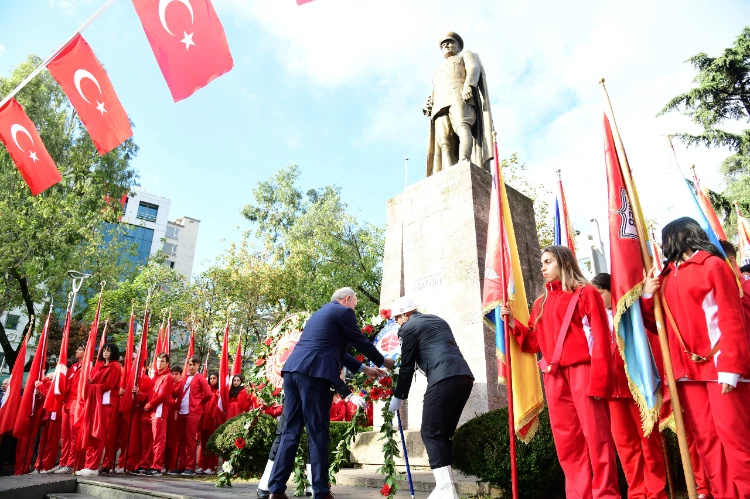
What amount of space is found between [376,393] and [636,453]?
8.54 feet

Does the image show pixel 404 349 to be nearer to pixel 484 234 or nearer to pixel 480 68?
pixel 484 234

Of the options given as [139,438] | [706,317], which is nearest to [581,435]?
[706,317]

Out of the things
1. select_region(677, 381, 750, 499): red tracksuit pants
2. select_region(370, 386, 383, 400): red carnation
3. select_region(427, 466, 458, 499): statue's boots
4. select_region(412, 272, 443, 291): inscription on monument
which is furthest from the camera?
select_region(412, 272, 443, 291): inscription on monument

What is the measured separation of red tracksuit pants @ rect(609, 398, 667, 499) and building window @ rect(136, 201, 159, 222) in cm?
5724

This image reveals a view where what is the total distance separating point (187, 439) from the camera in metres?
9.97

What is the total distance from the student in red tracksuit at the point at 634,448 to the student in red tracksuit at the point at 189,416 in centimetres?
830

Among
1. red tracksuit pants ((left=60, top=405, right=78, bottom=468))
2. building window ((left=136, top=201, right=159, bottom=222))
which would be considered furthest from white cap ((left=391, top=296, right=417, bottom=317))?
building window ((left=136, top=201, right=159, bottom=222))

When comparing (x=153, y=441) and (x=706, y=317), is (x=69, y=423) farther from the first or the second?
(x=706, y=317)

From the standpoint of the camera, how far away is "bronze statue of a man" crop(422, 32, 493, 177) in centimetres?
926

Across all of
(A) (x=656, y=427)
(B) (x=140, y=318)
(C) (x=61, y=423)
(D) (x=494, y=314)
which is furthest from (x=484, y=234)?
(B) (x=140, y=318)

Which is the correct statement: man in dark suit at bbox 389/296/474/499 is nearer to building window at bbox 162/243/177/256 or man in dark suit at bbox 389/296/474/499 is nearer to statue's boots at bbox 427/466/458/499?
statue's boots at bbox 427/466/458/499

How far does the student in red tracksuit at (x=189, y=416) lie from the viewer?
9914mm

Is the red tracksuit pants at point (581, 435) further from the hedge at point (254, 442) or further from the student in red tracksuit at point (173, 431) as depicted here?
the student in red tracksuit at point (173, 431)

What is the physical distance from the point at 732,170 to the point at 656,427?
74.7 ft
